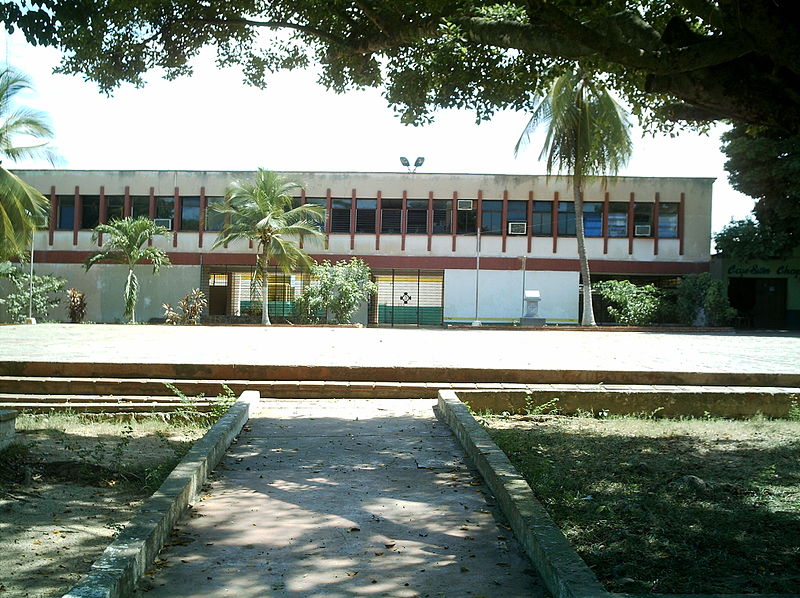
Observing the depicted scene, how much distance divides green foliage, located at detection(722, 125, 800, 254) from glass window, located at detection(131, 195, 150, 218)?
81.3 feet

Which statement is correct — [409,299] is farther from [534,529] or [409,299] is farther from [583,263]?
[534,529]

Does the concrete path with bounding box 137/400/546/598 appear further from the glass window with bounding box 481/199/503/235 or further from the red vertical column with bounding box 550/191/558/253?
the red vertical column with bounding box 550/191/558/253

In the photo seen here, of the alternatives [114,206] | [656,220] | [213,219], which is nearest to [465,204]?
[656,220]

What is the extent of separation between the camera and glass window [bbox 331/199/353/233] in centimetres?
3434

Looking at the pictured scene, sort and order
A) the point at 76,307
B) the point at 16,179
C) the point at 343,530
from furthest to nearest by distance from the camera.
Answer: the point at 76,307 < the point at 16,179 < the point at 343,530

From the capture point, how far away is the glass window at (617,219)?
33.9 m

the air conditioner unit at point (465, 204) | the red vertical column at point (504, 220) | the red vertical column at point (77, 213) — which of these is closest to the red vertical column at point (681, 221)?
the red vertical column at point (504, 220)

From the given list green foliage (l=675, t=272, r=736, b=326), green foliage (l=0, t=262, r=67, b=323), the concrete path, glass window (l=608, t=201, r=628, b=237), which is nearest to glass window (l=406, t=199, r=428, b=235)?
glass window (l=608, t=201, r=628, b=237)

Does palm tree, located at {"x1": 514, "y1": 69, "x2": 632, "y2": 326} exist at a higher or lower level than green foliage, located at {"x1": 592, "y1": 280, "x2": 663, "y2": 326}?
higher

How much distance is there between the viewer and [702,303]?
1164 inches

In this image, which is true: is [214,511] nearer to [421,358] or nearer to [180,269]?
[421,358]

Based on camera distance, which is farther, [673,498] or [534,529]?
[673,498]

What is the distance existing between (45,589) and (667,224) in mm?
33554

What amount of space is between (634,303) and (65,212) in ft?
82.9
